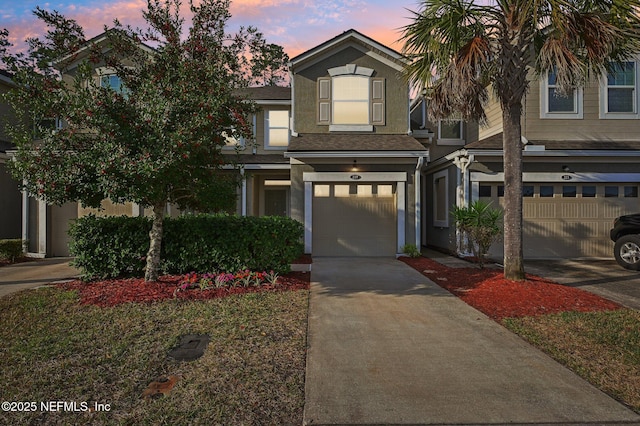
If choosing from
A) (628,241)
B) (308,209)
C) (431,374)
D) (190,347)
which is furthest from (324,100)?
(431,374)

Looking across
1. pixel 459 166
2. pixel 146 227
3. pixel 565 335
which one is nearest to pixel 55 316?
pixel 146 227

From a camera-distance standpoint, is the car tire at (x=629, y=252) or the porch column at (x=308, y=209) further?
the porch column at (x=308, y=209)

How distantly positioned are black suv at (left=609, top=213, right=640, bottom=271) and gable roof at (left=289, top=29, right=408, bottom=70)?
306 inches

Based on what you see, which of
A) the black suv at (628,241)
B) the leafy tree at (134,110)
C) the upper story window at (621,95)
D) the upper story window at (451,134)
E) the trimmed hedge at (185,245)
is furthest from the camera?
the upper story window at (451,134)

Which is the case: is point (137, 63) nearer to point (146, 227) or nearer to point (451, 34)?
point (146, 227)

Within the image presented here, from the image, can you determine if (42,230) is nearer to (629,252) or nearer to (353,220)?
(353,220)

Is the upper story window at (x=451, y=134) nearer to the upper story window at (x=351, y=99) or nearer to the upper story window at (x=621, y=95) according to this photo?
the upper story window at (x=351, y=99)

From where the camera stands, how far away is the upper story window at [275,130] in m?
14.5

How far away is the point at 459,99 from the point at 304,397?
243 inches

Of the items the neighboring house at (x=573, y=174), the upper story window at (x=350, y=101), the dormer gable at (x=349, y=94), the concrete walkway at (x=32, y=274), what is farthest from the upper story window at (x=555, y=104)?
the concrete walkway at (x=32, y=274)

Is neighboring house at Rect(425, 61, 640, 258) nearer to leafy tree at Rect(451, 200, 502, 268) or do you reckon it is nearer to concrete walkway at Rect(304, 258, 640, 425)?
leafy tree at Rect(451, 200, 502, 268)

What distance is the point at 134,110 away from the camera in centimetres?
633

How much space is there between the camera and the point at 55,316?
18.8ft

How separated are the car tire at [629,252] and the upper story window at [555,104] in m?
4.29
